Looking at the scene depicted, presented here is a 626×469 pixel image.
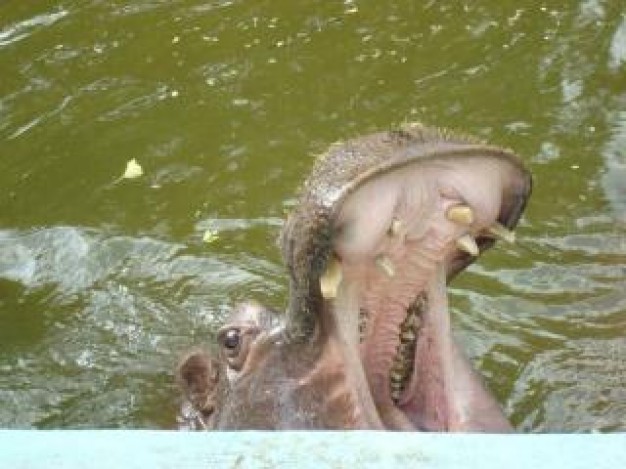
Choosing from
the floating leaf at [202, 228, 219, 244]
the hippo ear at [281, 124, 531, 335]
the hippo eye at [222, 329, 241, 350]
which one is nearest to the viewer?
the hippo ear at [281, 124, 531, 335]

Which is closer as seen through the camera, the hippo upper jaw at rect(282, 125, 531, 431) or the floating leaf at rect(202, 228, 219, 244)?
the hippo upper jaw at rect(282, 125, 531, 431)

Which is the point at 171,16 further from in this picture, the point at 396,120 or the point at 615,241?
the point at 615,241

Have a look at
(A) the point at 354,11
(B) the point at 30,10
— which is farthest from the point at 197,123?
(B) the point at 30,10

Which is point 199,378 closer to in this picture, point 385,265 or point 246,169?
point 385,265

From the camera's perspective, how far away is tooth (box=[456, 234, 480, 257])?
114 inches

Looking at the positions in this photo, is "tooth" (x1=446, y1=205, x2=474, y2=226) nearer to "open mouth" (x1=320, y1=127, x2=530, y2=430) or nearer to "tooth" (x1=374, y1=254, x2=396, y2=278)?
"open mouth" (x1=320, y1=127, x2=530, y2=430)

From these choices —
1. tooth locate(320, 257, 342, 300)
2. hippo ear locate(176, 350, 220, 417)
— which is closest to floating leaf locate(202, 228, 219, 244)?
hippo ear locate(176, 350, 220, 417)

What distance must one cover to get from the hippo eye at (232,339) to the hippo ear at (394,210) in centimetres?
51

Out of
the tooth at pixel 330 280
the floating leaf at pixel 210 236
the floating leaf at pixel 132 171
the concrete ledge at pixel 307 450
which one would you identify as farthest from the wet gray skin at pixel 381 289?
the floating leaf at pixel 132 171

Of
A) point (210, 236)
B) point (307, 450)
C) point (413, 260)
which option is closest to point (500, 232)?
point (413, 260)

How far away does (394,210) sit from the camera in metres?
2.72

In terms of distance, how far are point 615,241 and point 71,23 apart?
468 centimetres

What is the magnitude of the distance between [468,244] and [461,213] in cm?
11

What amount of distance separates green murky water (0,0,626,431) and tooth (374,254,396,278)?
158 cm
